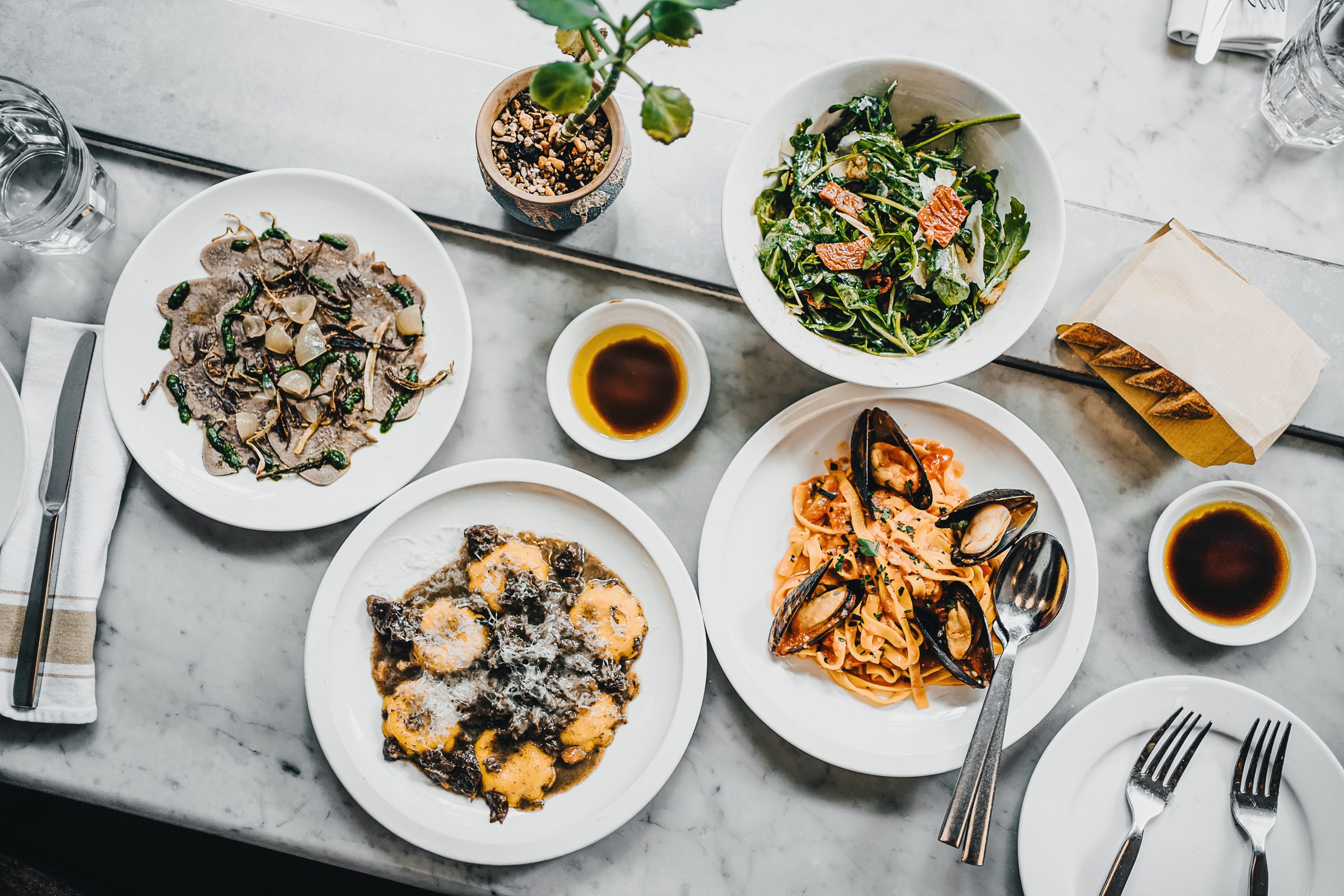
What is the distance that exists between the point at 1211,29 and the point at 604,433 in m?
2.12

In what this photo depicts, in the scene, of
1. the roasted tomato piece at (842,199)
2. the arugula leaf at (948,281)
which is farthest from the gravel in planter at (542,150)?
the arugula leaf at (948,281)

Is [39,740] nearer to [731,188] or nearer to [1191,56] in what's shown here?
[731,188]

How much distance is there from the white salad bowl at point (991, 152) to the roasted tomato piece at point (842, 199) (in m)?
0.15

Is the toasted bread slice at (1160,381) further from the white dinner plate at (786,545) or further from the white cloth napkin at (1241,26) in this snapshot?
the white cloth napkin at (1241,26)

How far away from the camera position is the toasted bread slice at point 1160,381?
1.98 metres

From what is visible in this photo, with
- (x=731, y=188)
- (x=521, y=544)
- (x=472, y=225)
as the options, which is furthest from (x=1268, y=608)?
(x=472, y=225)

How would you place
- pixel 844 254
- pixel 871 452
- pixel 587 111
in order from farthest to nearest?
pixel 871 452 → pixel 844 254 → pixel 587 111

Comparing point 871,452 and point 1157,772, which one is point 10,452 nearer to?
point 871,452

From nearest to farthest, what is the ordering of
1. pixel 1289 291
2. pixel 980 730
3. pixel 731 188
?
pixel 731 188
pixel 980 730
pixel 1289 291

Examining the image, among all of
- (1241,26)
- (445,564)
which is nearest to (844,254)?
(445,564)

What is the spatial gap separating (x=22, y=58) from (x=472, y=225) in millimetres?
Result: 1359

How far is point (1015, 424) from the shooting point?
6.64ft

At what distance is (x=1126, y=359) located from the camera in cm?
201

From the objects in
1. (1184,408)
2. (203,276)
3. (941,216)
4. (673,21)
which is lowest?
(1184,408)
